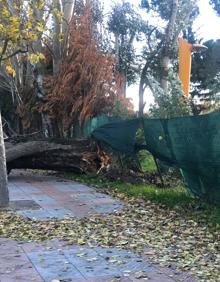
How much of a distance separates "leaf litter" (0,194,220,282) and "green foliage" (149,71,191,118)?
207 inches

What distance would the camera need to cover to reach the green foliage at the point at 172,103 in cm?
1384

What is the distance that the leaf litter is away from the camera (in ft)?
19.0

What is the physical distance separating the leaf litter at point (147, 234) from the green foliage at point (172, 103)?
5254 mm

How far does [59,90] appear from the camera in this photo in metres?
17.1

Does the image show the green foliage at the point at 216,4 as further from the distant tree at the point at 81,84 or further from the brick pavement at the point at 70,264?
the brick pavement at the point at 70,264

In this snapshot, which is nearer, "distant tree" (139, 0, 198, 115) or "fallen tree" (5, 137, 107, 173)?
"fallen tree" (5, 137, 107, 173)

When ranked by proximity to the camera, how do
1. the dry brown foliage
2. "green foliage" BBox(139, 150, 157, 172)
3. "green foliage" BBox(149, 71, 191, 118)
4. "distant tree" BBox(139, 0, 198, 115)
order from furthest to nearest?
"distant tree" BBox(139, 0, 198, 115) < the dry brown foliage < "green foliage" BBox(149, 71, 191, 118) < "green foliage" BBox(139, 150, 157, 172)

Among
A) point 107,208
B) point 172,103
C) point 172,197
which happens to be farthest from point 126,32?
point 107,208

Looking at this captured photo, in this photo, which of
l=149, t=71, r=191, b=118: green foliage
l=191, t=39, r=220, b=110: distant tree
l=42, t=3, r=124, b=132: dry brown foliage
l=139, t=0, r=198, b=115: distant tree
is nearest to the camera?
l=149, t=71, r=191, b=118: green foliage

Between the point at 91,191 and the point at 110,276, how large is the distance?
635cm

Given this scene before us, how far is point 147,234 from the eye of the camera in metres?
7.12

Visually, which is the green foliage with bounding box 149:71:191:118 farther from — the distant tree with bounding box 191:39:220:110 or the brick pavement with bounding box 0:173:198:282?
the distant tree with bounding box 191:39:220:110

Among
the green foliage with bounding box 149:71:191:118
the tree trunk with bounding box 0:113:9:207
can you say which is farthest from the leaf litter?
the green foliage with bounding box 149:71:191:118

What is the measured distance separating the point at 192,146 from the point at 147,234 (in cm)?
228
